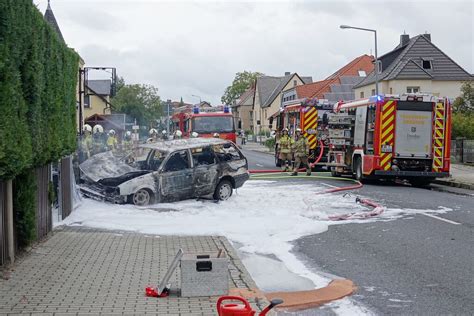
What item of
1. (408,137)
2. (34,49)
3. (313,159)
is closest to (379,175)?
(408,137)

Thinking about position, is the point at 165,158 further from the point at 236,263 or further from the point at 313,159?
the point at 313,159

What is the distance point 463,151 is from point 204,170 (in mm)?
19766

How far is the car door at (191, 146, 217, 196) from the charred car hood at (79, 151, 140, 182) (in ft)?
A: 4.59

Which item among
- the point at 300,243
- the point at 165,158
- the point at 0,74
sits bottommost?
the point at 300,243

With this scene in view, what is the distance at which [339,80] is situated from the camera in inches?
2940

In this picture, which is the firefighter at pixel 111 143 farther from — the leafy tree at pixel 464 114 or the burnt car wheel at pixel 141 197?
the leafy tree at pixel 464 114

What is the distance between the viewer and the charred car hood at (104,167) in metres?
14.8

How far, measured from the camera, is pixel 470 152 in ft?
100

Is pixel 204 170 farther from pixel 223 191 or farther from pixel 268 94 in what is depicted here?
pixel 268 94

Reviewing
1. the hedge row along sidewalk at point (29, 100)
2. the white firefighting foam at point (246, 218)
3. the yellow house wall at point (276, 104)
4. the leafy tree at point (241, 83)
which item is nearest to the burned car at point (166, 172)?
the white firefighting foam at point (246, 218)

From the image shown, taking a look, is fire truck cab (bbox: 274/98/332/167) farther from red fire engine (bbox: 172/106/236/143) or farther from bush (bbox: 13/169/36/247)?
bush (bbox: 13/169/36/247)

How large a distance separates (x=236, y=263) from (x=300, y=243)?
7.95 ft

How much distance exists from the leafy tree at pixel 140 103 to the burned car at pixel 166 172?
190 feet

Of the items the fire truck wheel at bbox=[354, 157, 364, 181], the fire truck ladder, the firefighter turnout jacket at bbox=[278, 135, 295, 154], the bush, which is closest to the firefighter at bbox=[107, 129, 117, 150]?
the firefighter turnout jacket at bbox=[278, 135, 295, 154]
